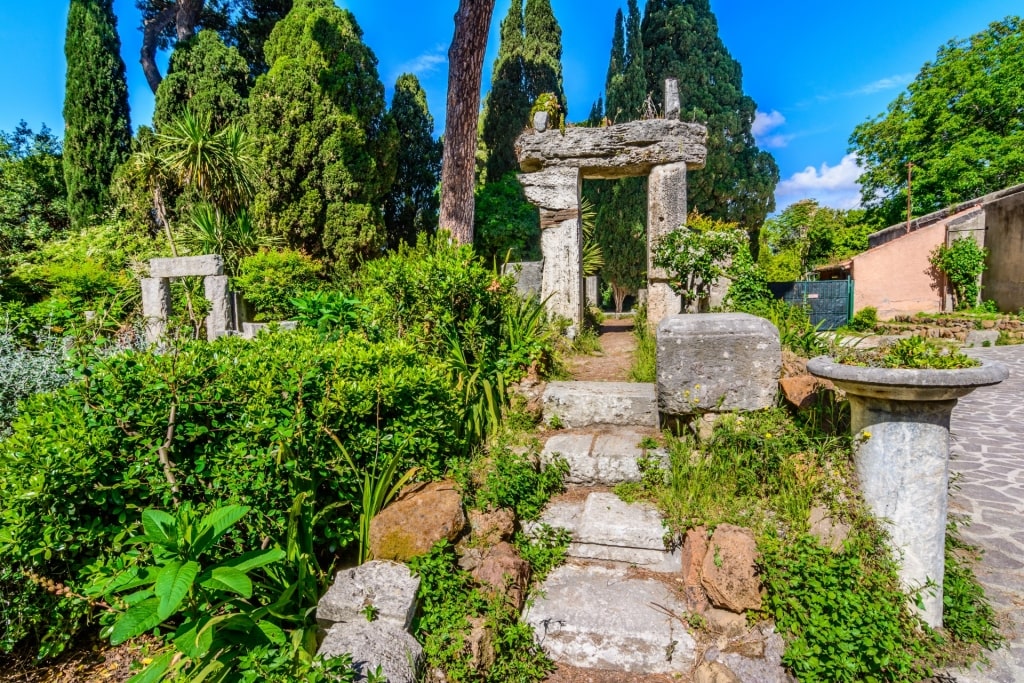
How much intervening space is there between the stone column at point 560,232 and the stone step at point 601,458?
3.01 metres

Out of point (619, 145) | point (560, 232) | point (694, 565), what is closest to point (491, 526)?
point (694, 565)

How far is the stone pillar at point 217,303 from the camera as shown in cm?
773

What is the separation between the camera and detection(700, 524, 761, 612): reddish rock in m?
2.37

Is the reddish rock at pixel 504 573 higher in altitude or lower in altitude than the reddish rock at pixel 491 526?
lower

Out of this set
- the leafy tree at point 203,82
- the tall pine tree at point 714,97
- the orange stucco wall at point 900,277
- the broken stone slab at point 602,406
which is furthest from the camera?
the tall pine tree at point 714,97

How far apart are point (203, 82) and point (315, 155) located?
523 centimetres

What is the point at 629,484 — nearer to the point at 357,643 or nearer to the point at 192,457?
the point at 357,643

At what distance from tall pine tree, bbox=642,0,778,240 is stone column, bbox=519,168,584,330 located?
10.5 metres

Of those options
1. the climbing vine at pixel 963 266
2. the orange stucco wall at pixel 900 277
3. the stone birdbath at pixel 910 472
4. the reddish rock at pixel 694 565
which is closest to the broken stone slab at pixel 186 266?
the reddish rock at pixel 694 565

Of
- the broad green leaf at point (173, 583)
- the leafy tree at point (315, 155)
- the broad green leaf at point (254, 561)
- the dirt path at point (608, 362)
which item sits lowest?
the broad green leaf at point (254, 561)

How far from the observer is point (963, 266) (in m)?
12.8

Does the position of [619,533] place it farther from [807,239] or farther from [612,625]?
[807,239]

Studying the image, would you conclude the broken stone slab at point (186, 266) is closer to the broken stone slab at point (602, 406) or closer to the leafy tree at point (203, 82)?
the broken stone slab at point (602, 406)

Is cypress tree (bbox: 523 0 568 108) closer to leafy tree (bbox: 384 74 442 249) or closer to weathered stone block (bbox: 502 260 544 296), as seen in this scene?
leafy tree (bbox: 384 74 442 249)
